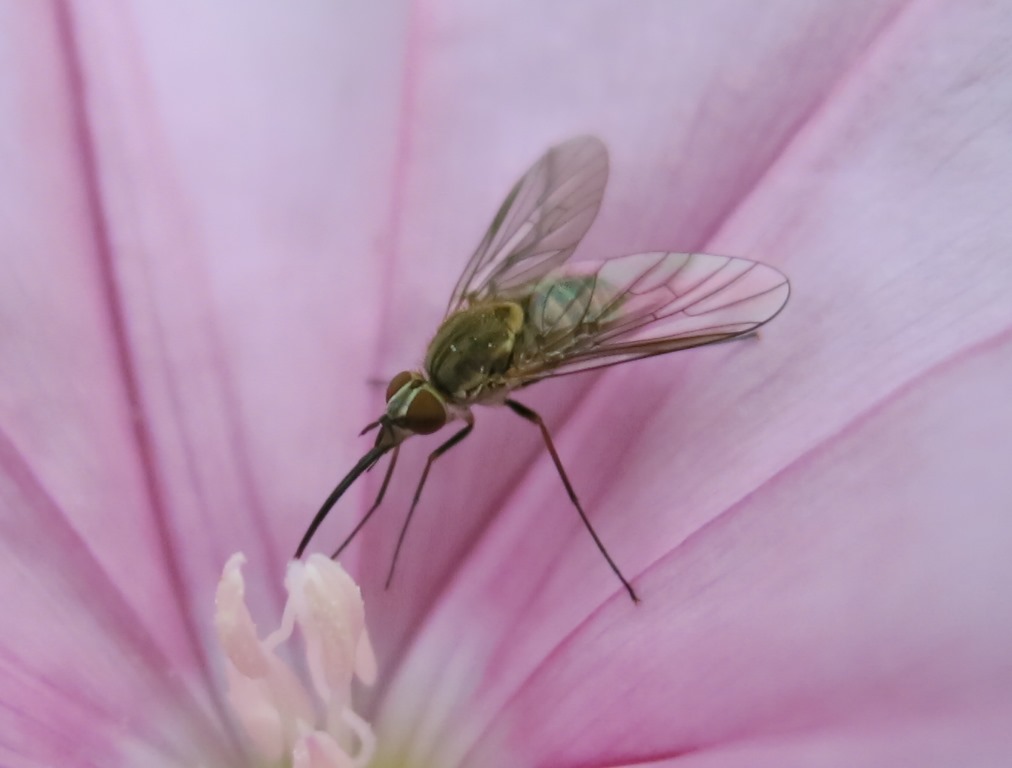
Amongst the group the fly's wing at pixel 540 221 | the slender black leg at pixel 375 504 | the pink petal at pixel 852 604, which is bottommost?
the pink petal at pixel 852 604

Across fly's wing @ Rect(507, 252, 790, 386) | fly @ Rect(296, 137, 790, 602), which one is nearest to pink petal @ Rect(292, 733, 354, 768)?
fly @ Rect(296, 137, 790, 602)

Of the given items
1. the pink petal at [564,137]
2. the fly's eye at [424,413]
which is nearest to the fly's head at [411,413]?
the fly's eye at [424,413]

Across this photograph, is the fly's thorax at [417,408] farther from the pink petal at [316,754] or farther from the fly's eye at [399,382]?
the pink petal at [316,754]

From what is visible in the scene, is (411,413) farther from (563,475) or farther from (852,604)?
(852,604)

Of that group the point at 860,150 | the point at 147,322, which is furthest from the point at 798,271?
the point at 147,322

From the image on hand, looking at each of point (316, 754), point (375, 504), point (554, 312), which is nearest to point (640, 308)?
point (554, 312)

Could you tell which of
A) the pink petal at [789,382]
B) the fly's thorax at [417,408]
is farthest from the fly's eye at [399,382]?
the pink petal at [789,382]

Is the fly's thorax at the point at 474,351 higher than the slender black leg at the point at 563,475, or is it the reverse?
the fly's thorax at the point at 474,351
